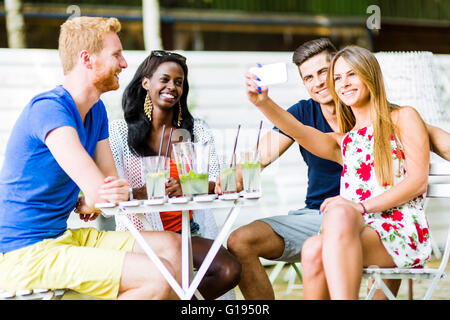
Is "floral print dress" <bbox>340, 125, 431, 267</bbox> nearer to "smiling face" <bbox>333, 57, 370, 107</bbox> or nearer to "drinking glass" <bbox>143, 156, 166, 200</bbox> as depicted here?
"smiling face" <bbox>333, 57, 370, 107</bbox>

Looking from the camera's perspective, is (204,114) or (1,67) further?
(204,114)

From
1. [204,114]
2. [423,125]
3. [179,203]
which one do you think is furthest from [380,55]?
[179,203]

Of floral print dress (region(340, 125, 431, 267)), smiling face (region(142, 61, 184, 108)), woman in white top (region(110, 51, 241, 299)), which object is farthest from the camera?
smiling face (region(142, 61, 184, 108))

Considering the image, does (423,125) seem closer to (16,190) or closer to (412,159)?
(412,159)

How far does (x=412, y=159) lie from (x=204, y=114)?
124 inches

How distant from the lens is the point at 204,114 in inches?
214

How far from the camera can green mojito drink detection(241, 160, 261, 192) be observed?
235 centimetres

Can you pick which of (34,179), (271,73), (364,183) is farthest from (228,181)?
(34,179)

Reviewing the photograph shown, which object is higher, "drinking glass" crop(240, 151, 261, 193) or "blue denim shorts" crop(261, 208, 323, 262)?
"drinking glass" crop(240, 151, 261, 193)

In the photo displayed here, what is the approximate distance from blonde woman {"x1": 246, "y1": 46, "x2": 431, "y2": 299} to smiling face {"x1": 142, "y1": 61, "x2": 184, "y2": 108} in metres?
0.80

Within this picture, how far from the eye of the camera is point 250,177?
235 cm

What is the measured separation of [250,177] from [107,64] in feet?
2.52

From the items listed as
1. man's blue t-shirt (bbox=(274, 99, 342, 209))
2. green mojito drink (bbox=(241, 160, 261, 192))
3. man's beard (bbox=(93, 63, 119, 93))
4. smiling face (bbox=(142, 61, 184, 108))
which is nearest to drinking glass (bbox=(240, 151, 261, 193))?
green mojito drink (bbox=(241, 160, 261, 192))

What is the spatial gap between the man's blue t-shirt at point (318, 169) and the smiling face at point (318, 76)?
83 millimetres
